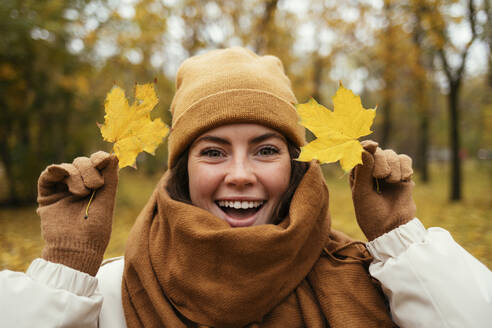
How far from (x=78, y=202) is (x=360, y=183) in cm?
128

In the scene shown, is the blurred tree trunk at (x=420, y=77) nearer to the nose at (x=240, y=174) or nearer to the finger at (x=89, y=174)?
the nose at (x=240, y=174)

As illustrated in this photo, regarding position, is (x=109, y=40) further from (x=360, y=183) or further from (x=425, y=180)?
(x=425, y=180)

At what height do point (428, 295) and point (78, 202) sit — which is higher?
point (78, 202)

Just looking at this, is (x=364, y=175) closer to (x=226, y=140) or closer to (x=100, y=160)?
(x=226, y=140)

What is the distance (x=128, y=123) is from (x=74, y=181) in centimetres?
35

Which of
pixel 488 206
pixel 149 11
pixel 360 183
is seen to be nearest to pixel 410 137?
pixel 488 206

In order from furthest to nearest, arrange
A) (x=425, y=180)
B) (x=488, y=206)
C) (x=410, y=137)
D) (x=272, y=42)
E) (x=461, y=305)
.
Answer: (x=410, y=137)
(x=425, y=180)
(x=272, y=42)
(x=488, y=206)
(x=461, y=305)

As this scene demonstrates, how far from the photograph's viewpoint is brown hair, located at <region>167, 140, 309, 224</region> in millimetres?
1652

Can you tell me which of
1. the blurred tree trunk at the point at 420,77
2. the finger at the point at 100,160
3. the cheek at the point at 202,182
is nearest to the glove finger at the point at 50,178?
the finger at the point at 100,160

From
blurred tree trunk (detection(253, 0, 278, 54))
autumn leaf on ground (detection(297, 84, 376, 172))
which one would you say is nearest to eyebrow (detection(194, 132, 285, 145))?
autumn leaf on ground (detection(297, 84, 376, 172))

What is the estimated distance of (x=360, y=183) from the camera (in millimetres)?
1485

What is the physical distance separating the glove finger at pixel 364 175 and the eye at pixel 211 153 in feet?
2.14

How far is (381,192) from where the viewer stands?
152 centimetres

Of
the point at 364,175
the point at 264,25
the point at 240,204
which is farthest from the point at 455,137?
the point at 240,204
